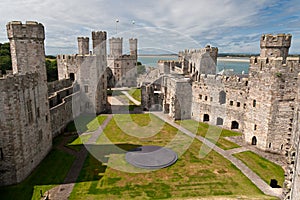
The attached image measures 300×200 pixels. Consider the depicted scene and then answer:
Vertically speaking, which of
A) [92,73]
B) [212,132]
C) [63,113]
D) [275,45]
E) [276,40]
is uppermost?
[276,40]

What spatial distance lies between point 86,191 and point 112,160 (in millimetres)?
4784

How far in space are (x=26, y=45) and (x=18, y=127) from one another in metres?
7.51

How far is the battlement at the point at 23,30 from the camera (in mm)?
18078

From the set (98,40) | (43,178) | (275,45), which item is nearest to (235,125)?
(275,45)

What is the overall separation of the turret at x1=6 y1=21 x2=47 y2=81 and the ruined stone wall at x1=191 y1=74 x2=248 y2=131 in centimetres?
2052

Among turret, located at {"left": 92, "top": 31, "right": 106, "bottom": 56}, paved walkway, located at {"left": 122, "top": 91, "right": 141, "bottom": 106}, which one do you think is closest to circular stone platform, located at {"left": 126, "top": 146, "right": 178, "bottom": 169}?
paved walkway, located at {"left": 122, "top": 91, "right": 141, "bottom": 106}

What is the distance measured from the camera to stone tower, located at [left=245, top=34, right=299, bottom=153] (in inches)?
808

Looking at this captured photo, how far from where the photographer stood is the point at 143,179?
1712 cm

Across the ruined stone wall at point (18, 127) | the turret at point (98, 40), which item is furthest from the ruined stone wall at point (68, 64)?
the ruined stone wall at point (18, 127)

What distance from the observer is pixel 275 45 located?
24.3m

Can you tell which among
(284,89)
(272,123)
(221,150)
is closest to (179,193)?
(221,150)

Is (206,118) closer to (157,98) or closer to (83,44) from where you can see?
(157,98)

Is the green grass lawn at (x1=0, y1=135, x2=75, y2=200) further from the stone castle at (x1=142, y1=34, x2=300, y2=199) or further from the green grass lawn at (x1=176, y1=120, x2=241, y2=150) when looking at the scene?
the stone castle at (x1=142, y1=34, x2=300, y2=199)

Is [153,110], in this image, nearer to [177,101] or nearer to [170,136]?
[177,101]
